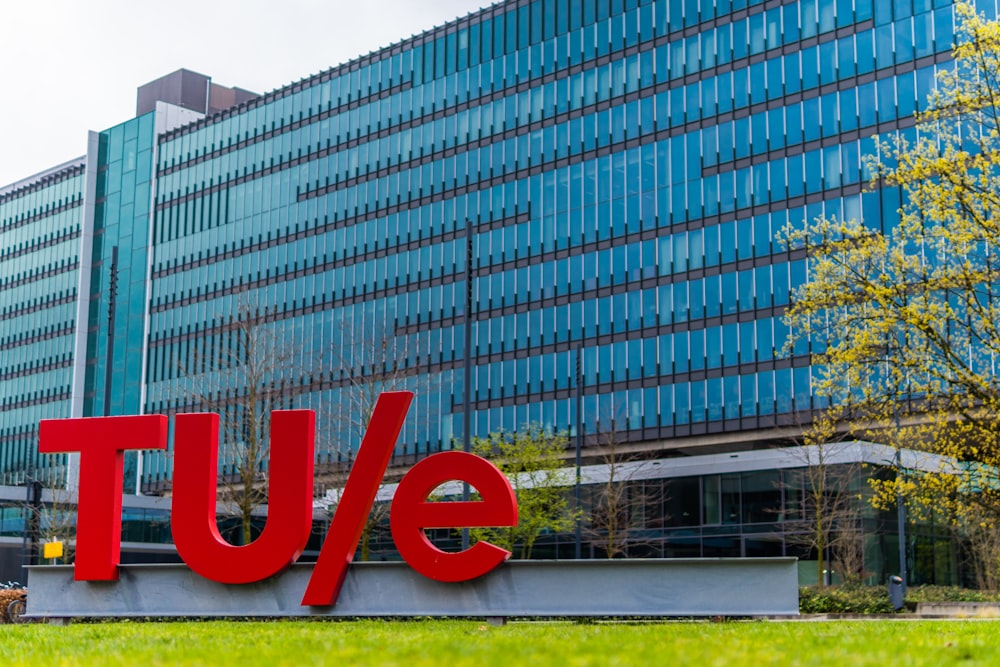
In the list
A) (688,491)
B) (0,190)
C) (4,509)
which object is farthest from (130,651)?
(0,190)

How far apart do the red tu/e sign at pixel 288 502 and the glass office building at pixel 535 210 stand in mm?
25899

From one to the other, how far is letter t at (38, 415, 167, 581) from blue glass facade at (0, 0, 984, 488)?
27.9 meters

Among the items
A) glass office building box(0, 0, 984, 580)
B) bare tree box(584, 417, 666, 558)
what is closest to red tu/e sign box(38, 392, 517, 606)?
glass office building box(0, 0, 984, 580)

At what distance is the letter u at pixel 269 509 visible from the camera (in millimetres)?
24234

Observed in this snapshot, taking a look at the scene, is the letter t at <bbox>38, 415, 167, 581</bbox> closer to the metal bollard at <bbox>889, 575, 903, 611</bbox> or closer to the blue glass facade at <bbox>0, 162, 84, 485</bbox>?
the metal bollard at <bbox>889, 575, 903, 611</bbox>

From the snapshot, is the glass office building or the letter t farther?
the glass office building

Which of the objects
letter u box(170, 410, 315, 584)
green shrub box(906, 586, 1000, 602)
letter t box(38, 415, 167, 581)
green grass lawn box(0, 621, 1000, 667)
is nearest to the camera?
green grass lawn box(0, 621, 1000, 667)

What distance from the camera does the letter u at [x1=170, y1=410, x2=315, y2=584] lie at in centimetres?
2423

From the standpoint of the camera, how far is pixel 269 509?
79.9 feet

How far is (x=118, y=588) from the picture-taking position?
85.0ft

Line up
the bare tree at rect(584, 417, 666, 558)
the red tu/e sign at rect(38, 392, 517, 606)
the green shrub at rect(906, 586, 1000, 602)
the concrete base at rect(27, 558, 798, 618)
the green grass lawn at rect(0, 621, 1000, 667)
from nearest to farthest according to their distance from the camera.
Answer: the green grass lawn at rect(0, 621, 1000, 667) → the concrete base at rect(27, 558, 798, 618) → the red tu/e sign at rect(38, 392, 517, 606) → the green shrub at rect(906, 586, 1000, 602) → the bare tree at rect(584, 417, 666, 558)

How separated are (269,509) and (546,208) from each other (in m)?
51.6

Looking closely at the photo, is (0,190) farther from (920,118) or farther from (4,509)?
(920,118)

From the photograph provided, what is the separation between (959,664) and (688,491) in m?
51.9
